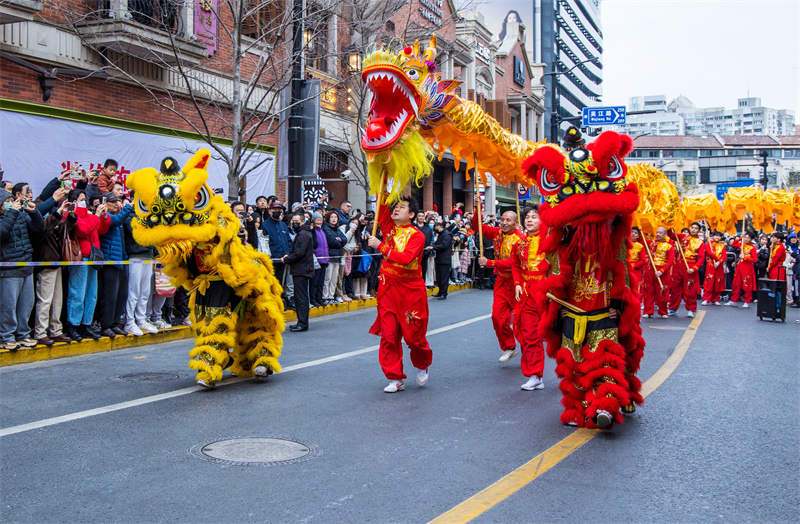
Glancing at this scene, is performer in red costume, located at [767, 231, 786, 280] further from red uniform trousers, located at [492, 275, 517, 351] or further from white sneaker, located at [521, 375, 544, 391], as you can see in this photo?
white sneaker, located at [521, 375, 544, 391]

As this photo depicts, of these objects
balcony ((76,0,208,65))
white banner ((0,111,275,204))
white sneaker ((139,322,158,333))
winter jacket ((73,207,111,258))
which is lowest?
white sneaker ((139,322,158,333))

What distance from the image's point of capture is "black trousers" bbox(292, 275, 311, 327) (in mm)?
11055

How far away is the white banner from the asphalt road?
228 inches

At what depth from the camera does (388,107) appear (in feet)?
22.5

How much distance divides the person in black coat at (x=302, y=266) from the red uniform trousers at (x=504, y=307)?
3795mm

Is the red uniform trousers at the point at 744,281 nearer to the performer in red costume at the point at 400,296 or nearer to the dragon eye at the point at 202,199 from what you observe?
the performer in red costume at the point at 400,296

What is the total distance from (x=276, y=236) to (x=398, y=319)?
6061mm

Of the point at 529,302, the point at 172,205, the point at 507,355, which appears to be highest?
the point at 172,205

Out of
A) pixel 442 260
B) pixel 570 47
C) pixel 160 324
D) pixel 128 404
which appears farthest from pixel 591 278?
pixel 570 47

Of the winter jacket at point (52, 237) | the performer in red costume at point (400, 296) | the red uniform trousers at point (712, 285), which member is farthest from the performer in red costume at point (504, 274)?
the red uniform trousers at point (712, 285)

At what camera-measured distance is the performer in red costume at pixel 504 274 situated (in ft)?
25.7

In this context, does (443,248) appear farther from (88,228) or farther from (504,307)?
(88,228)

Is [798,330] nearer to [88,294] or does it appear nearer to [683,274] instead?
[683,274]

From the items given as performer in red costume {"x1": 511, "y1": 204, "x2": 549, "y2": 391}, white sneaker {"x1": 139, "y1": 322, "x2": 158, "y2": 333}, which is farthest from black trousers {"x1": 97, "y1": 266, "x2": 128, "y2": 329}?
performer in red costume {"x1": 511, "y1": 204, "x2": 549, "y2": 391}
